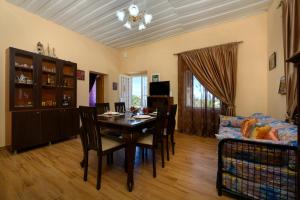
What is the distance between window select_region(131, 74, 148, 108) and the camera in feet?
17.8

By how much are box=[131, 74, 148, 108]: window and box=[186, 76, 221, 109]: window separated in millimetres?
1823

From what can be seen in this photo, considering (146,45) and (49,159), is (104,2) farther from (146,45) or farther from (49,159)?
(49,159)

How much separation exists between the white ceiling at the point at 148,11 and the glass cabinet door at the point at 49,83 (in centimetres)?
119

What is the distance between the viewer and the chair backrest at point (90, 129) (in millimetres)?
1690

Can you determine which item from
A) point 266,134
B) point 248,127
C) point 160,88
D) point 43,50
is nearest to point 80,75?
point 43,50

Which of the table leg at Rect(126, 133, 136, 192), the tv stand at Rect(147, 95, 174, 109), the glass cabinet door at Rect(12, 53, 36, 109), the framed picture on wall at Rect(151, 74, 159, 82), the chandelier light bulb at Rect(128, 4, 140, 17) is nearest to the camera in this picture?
the table leg at Rect(126, 133, 136, 192)

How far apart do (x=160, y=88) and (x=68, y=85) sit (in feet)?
8.55

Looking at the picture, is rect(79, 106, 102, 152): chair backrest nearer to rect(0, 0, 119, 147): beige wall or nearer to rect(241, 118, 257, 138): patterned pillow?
rect(241, 118, 257, 138): patterned pillow

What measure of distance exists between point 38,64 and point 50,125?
1.32 metres

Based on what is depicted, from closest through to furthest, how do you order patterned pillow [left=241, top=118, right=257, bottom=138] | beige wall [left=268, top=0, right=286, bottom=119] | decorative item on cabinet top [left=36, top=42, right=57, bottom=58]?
patterned pillow [left=241, top=118, right=257, bottom=138] → beige wall [left=268, top=0, right=286, bottom=119] → decorative item on cabinet top [left=36, top=42, right=57, bottom=58]

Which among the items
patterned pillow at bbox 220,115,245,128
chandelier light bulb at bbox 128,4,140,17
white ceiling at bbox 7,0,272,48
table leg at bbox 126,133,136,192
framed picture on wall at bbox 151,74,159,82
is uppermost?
white ceiling at bbox 7,0,272,48

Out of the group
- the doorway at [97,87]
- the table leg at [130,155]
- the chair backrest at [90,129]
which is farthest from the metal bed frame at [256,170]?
the doorway at [97,87]

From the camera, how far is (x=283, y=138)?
57.5 inches

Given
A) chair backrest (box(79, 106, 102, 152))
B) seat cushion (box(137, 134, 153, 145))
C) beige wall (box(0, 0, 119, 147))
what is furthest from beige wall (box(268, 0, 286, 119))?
beige wall (box(0, 0, 119, 147))
